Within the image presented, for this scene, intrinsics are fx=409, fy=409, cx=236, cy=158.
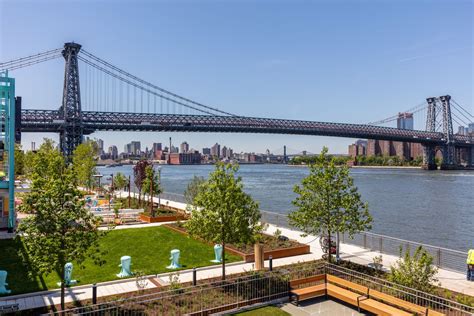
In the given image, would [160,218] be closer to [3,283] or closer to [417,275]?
[3,283]

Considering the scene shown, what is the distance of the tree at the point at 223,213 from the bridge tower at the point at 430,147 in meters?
124

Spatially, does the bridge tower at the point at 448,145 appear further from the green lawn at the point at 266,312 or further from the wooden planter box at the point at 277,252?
the green lawn at the point at 266,312

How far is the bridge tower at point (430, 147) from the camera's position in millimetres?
124562

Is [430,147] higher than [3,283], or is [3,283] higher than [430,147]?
[430,147]

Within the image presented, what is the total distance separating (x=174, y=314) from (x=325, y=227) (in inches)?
250

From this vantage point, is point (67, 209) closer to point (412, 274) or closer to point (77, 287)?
point (77, 287)

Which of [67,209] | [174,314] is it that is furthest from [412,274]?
[67,209]

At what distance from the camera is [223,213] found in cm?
1207

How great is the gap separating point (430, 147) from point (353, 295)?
12628cm

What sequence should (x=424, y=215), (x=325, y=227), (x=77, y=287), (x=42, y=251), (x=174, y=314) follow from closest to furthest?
(x=42, y=251)
(x=174, y=314)
(x=77, y=287)
(x=325, y=227)
(x=424, y=215)

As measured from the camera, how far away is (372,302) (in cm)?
1020

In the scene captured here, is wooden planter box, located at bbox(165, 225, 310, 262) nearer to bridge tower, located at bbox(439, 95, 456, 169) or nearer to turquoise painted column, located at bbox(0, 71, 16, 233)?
turquoise painted column, located at bbox(0, 71, 16, 233)

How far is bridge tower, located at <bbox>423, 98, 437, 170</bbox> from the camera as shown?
125 m

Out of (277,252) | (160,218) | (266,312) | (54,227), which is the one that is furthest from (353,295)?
(160,218)
